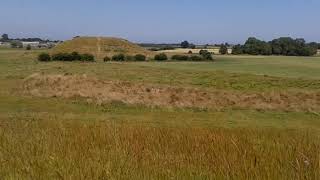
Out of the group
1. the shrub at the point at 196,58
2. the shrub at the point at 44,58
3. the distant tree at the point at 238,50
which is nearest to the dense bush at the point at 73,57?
the shrub at the point at 44,58

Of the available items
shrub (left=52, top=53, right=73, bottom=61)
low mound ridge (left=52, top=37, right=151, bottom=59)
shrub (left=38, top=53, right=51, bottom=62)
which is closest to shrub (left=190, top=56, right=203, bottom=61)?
shrub (left=52, top=53, right=73, bottom=61)

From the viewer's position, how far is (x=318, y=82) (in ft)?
127

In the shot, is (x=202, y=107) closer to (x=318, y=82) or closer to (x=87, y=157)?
(x=318, y=82)

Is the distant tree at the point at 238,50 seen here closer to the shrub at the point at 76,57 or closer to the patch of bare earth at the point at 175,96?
the shrub at the point at 76,57

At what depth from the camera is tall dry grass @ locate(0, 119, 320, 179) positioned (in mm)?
4422

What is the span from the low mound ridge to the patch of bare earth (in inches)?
2615

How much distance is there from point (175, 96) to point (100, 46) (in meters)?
79.9

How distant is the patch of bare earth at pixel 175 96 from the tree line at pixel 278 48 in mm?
85765

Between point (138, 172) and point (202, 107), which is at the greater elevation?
point (138, 172)

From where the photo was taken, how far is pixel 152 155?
506cm

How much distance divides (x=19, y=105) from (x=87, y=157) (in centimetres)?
2422

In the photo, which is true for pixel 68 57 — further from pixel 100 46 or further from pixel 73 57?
pixel 100 46

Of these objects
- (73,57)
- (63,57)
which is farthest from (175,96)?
(63,57)

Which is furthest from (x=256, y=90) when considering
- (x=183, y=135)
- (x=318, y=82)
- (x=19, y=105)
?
(x=183, y=135)
